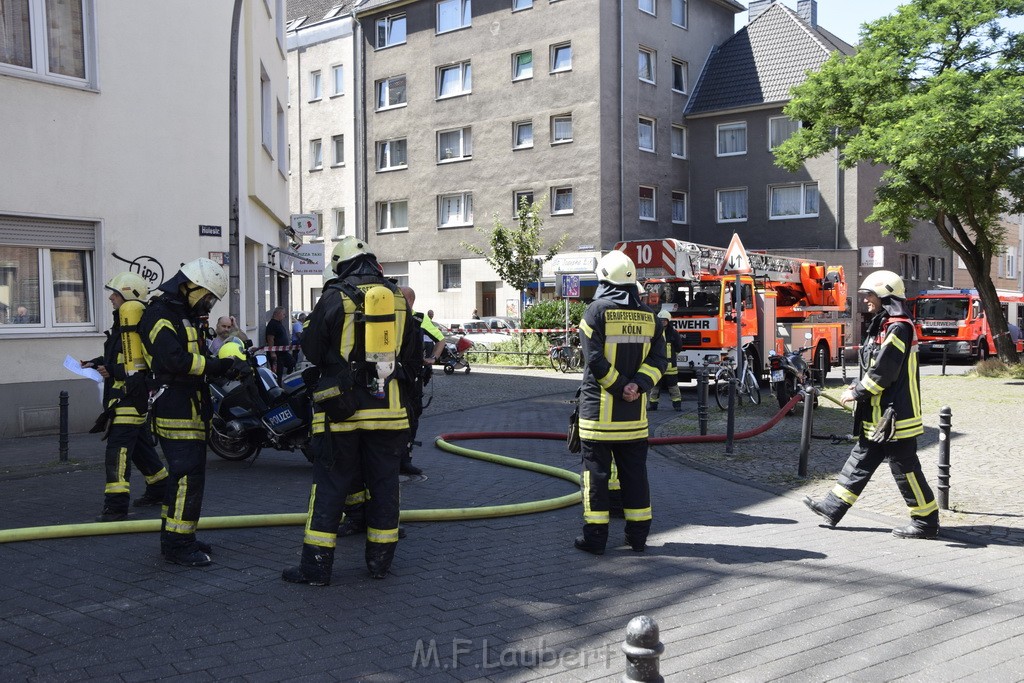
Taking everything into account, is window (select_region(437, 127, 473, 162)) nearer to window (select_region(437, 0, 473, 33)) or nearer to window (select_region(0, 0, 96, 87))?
window (select_region(437, 0, 473, 33))

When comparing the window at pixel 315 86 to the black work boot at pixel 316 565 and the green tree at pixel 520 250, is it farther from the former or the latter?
the black work boot at pixel 316 565

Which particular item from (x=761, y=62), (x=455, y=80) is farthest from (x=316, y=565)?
(x=761, y=62)

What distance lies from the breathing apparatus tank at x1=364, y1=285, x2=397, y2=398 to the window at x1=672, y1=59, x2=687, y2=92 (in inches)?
1291

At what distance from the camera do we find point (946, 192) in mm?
21438

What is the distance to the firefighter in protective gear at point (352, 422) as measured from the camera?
5320 millimetres

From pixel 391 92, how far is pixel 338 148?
13.0ft

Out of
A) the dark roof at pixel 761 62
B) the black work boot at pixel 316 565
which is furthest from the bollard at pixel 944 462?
the dark roof at pixel 761 62

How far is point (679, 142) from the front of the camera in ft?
120

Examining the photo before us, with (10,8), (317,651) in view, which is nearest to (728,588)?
(317,651)

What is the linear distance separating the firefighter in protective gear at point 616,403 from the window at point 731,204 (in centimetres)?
3086

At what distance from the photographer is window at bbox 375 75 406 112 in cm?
3800

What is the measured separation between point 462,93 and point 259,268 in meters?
19.5

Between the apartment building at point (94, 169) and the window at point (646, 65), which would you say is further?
the window at point (646, 65)

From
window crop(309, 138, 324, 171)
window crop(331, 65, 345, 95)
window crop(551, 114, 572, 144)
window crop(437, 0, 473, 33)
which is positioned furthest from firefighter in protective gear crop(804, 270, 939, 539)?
window crop(309, 138, 324, 171)
